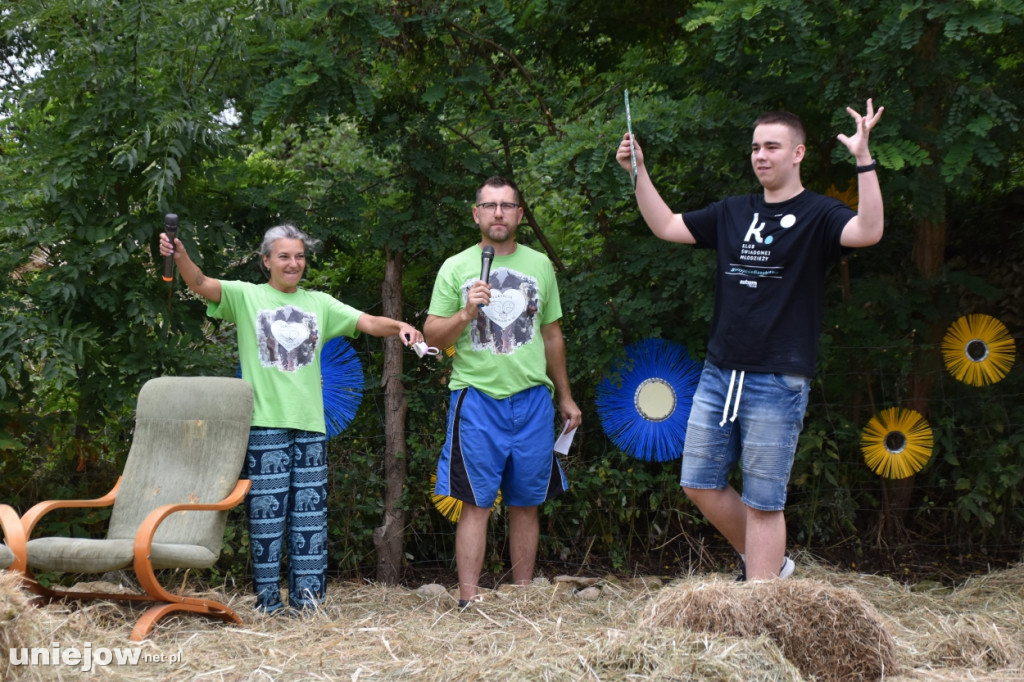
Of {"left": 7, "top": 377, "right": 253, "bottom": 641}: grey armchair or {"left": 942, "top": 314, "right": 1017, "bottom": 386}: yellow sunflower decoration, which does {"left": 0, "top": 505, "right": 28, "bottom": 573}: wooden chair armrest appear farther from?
{"left": 942, "top": 314, "right": 1017, "bottom": 386}: yellow sunflower decoration

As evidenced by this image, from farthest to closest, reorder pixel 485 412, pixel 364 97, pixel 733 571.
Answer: pixel 733 571, pixel 364 97, pixel 485 412

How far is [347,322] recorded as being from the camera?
4113mm

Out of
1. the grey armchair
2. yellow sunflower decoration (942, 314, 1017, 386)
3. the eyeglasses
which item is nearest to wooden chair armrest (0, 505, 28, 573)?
the grey armchair

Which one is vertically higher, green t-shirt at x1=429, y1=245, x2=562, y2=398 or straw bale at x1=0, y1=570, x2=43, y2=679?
green t-shirt at x1=429, y1=245, x2=562, y2=398

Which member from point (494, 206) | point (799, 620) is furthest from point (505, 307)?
point (799, 620)

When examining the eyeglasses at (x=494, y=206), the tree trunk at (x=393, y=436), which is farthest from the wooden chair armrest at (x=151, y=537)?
the eyeglasses at (x=494, y=206)

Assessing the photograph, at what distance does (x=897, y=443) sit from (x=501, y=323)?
2056mm

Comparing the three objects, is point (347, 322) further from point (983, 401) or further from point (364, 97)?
point (983, 401)

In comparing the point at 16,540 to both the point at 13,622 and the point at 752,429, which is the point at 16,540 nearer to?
the point at 13,622

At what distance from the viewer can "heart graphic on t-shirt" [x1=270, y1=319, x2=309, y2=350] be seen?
3.95 metres

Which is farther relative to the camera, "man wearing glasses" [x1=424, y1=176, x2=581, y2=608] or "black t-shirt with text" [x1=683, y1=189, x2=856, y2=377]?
"man wearing glasses" [x1=424, y1=176, x2=581, y2=608]

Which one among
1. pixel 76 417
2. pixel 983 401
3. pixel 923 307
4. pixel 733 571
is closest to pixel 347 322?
pixel 76 417

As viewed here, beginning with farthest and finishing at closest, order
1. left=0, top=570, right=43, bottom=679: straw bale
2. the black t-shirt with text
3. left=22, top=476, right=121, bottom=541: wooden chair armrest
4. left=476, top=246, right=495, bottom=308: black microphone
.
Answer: left=476, top=246, right=495, bottom=308: black microphone → left=22, top=476, right=121, bottom=541: wooden chair armrest → the black t-shirt with text → left=0, top=570, right=43, bottom=679: straw bale

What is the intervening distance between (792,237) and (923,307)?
169 centimetres
